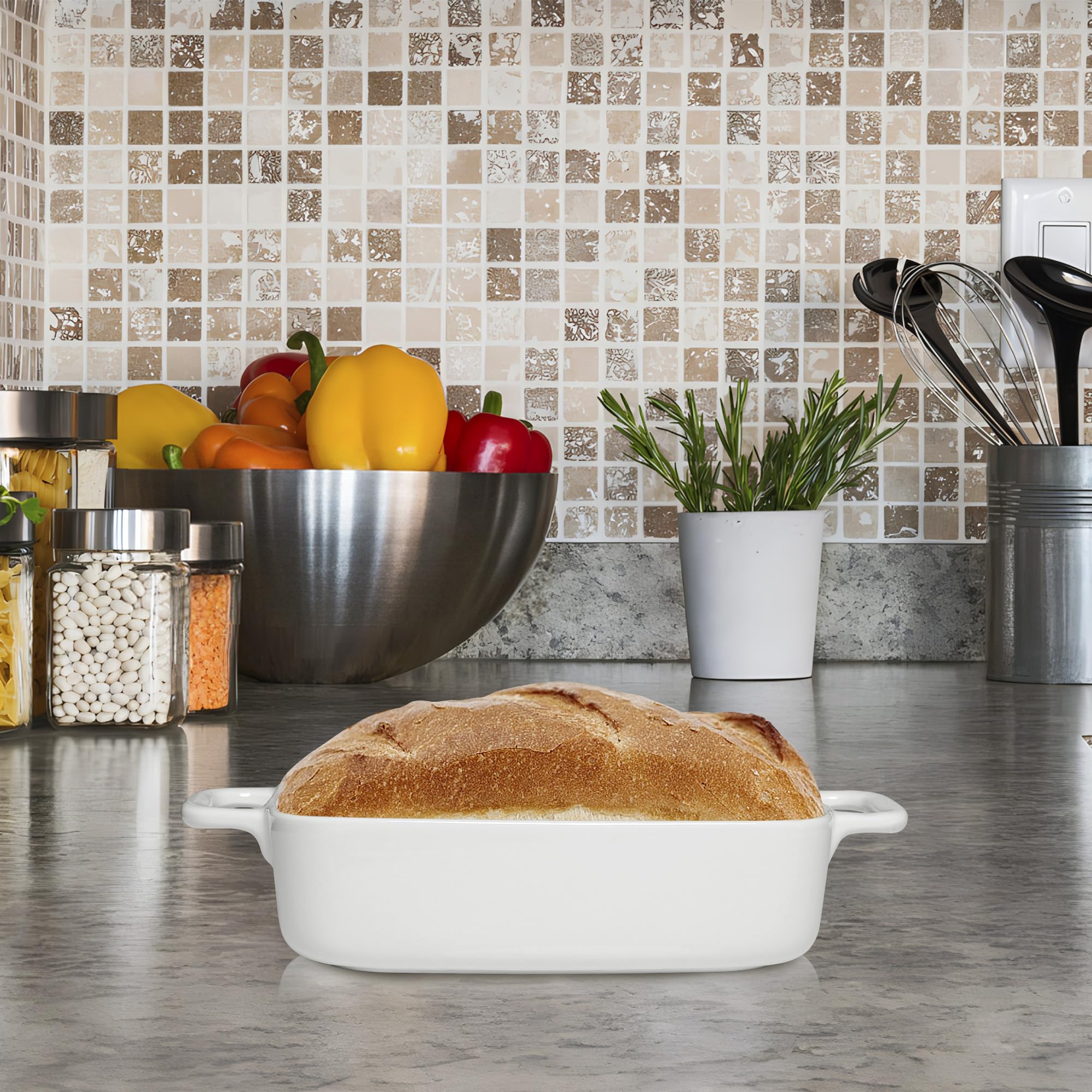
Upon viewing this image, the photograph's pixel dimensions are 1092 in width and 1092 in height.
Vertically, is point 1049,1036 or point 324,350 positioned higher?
point 324,350

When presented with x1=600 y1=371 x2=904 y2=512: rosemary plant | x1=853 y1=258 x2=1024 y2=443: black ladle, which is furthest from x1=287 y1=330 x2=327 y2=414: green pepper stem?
x1=853 y1=258 x2=1024 y2=443: black ladle

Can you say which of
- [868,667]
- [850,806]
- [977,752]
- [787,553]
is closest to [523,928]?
[850,806]

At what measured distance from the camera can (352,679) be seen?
976mm

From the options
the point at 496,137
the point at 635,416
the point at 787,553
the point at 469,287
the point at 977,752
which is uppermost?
the point at 496,137

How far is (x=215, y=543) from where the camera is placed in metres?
0.84

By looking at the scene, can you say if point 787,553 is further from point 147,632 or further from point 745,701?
point 147,632

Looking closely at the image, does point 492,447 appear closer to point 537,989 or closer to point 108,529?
point 108,529

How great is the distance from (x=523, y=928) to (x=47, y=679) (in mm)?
535

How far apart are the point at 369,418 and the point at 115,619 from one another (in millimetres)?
265

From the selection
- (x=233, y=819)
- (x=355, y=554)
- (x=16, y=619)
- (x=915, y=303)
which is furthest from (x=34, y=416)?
(x=915, y=303)

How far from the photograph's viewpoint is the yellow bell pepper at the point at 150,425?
3.34ft

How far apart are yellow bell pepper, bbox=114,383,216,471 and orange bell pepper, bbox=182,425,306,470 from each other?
0.05 meters

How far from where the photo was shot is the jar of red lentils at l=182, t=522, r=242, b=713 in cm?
83

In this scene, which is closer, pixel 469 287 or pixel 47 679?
pixel 47 679
